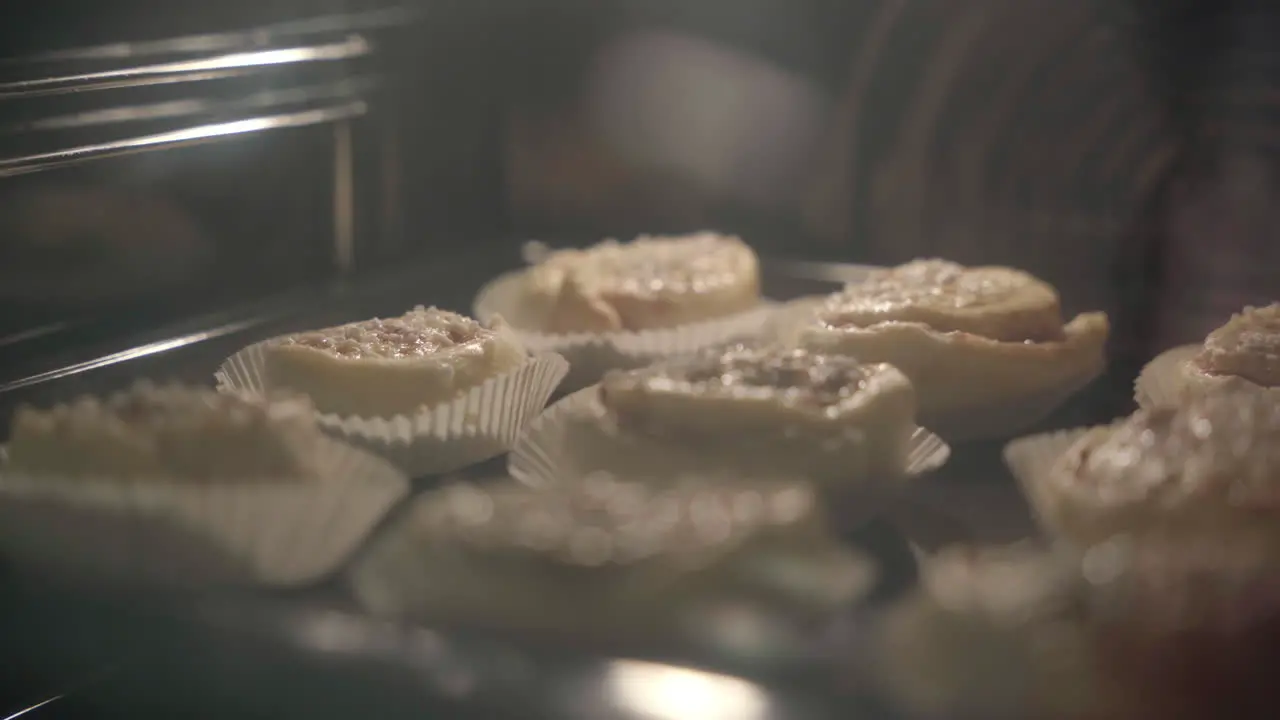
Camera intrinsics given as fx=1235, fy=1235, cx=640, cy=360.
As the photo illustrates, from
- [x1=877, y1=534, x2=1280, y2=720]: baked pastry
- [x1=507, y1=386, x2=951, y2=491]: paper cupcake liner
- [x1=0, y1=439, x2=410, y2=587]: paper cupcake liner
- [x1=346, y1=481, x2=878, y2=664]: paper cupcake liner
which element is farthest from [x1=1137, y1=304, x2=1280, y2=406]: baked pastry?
[x1=0, y1=439, x2=410, y2=587]: paper cupcake liner

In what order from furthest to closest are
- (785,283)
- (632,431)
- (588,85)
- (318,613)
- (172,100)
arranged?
(588,85) → (785,283) → (172,100) → (632,431) → (318,613)

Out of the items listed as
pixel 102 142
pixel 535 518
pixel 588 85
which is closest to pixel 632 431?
pixel 535 518

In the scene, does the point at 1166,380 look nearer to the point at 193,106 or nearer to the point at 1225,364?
the point at 1225,364

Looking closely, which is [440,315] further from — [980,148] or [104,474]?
[980,148]

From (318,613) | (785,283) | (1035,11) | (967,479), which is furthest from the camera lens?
(785,283)

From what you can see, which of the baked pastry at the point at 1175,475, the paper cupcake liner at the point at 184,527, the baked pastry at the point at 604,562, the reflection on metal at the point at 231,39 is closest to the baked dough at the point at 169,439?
the paper cupcake liner at the point at 184,527

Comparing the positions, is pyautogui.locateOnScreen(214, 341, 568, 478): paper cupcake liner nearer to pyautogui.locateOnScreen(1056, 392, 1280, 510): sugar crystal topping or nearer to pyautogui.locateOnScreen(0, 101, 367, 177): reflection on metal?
pyautogui.locateOnScreen(0, 101, 367, 177): reflection on metal

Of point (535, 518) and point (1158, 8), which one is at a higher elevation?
point (1158, 8)
